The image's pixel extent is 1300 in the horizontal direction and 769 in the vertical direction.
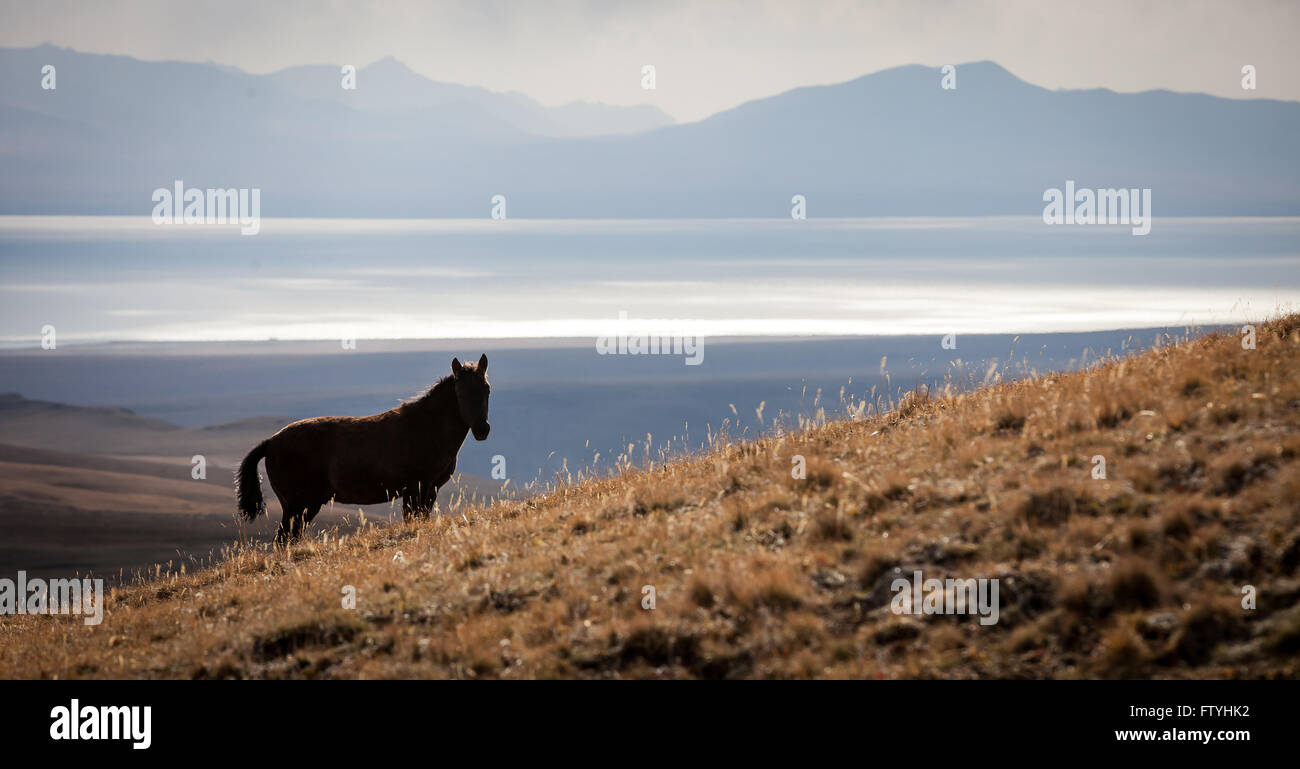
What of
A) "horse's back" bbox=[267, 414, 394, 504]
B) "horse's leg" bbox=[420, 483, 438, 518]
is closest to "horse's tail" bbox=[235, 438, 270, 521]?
"horse's back" bbox=[267, 414, 394, 504]

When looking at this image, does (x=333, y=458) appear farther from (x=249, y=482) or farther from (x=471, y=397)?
(x=471, y=397)

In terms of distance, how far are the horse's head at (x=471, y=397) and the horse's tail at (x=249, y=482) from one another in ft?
11.7

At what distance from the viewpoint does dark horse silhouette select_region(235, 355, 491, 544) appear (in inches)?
675

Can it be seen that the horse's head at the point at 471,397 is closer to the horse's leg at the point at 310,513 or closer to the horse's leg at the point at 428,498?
the horse's leg at the point at 428,498

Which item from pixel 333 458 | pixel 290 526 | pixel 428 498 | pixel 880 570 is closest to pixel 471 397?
pixel 428 498

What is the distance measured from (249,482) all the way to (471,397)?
4289 millimetres

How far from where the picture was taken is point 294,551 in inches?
610

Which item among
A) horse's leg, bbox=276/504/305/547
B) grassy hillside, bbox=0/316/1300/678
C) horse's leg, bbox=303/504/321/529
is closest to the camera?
grassy hillside, bbox=0/316/1300/678

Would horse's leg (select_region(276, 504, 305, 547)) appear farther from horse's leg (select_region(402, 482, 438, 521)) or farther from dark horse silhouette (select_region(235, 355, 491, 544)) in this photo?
horse's leg (select_region(402, 482, 438, 521))

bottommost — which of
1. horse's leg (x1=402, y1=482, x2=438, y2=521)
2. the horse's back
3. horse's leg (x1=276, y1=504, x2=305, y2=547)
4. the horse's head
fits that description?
horse's leg (x1=276, y1=504, x2=305, y2=547)

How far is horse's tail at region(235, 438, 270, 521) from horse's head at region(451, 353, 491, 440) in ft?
11.7

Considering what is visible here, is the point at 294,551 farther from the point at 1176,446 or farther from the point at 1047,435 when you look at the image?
the point at 1176,446

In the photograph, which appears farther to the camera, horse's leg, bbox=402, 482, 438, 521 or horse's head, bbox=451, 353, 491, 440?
horse's leg, bbox=402, 482, 438, 521
